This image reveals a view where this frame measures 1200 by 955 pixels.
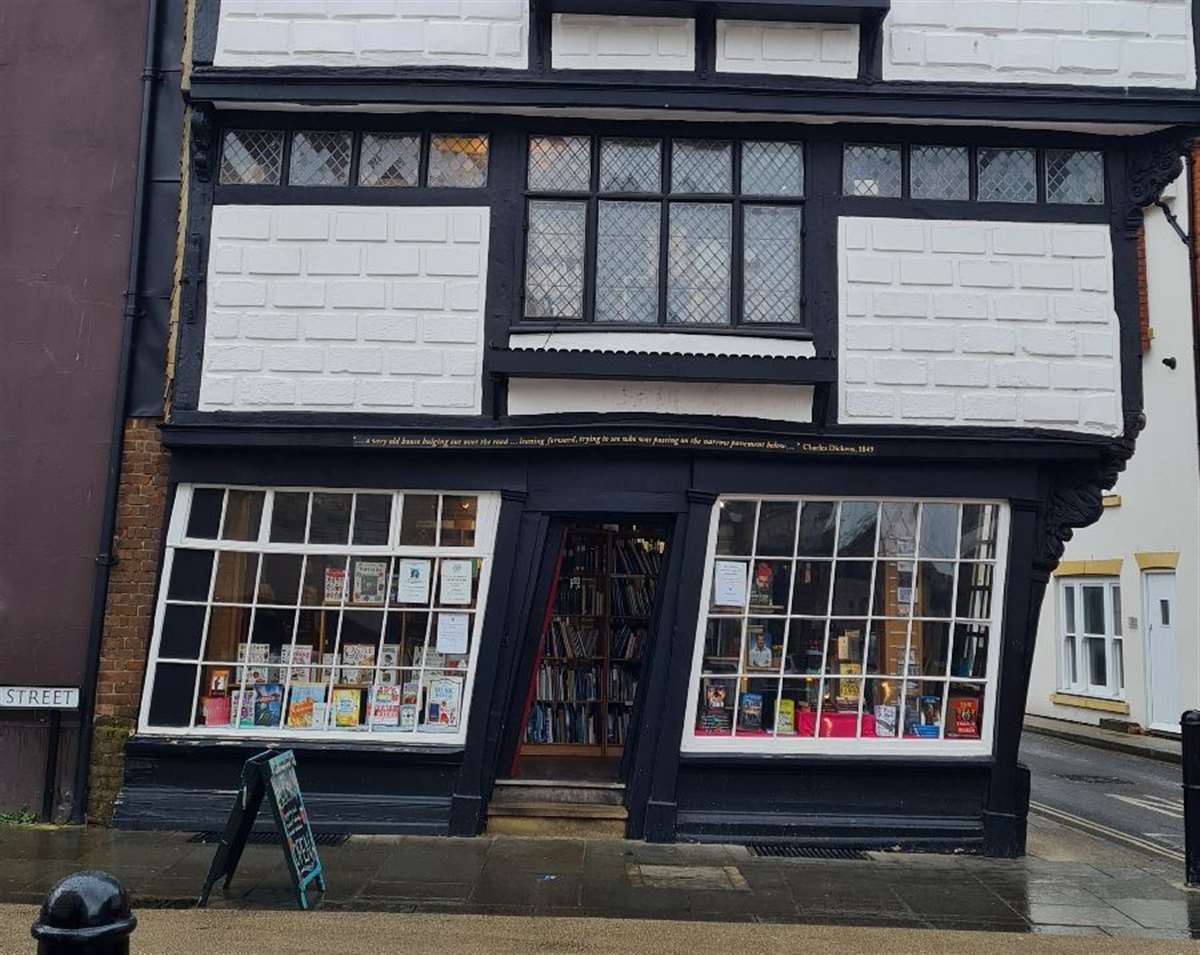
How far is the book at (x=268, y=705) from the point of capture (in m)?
8.96

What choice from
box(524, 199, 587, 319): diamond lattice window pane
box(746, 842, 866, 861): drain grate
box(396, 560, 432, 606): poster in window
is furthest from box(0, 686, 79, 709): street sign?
box(746, 842, 866, 861): drain grate

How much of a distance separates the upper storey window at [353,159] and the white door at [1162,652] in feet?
45.6

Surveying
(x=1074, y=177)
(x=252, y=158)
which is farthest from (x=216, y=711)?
(x=1074, y=177)

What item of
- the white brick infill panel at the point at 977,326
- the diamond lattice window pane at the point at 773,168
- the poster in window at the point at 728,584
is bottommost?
the poster in window at the point at 728,584

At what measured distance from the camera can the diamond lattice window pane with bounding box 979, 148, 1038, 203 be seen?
9.23 meters

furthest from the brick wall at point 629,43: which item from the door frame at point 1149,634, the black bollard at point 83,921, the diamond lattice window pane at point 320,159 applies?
the door frame at point 1149,634

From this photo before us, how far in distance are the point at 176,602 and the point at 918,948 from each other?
249 inches

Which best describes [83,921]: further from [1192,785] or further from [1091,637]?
[1091,637]

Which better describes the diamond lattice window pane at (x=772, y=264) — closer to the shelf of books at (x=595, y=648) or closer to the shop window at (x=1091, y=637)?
the shelf of books at (x=595, y=648)

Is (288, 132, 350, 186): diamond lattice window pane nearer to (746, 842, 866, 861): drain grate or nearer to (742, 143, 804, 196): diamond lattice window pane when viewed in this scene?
(742, 143, 804, 196): diamond lattice window pane

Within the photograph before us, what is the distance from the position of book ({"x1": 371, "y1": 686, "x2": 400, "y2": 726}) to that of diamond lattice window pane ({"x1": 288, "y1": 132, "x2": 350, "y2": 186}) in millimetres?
4394

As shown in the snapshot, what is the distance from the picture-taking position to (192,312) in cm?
905

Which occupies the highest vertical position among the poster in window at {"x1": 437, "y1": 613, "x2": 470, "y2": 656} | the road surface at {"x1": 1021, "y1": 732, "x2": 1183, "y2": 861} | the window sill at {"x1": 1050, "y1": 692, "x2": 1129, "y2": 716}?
the poster in window at {"x1": 437, "y1": 613, "x2": 470, "y2": 656}

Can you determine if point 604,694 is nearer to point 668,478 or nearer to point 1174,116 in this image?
point 668,478
